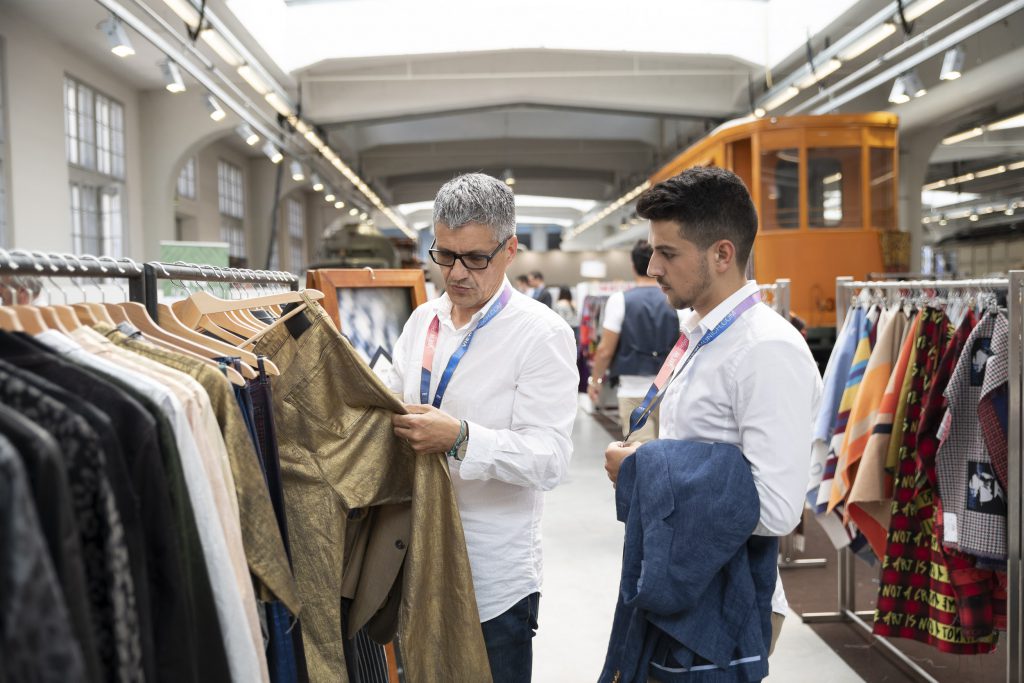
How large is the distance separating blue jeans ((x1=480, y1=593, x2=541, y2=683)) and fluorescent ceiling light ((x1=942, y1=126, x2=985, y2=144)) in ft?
43.6

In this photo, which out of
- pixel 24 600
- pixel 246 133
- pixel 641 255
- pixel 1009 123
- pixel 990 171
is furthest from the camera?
pixel 990 171

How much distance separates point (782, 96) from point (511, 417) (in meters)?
9.45

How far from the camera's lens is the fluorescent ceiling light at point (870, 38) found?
7695 mm

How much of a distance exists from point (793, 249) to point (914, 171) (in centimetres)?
483

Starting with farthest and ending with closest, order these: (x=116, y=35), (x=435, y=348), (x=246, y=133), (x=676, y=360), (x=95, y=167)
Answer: (x=95, y=167) < (x=246, y=133) < (x=116, y=35) < (x=435, y=348) < (x=676, y=360)

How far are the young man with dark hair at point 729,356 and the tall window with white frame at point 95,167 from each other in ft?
32.7

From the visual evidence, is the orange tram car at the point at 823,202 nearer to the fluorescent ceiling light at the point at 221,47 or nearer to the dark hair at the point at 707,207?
the fluorescent ceiling light at the point at 221,47

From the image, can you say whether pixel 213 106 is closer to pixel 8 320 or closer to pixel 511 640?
pixel 511 640

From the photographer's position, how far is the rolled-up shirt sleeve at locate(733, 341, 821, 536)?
160 cm

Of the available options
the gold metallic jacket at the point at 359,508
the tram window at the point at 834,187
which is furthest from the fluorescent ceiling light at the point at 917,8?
the gold metallic jacket at the point at 359,508

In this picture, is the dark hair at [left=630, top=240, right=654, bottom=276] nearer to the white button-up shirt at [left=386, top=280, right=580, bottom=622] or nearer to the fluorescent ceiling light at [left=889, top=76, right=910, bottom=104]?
the white button-up shirt at [left=386, top=280, right=580, bottom=622]

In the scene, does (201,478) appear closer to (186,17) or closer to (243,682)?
(243,682)

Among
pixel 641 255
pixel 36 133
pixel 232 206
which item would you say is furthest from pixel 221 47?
pixel 232 206

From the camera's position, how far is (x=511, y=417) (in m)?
1.92
